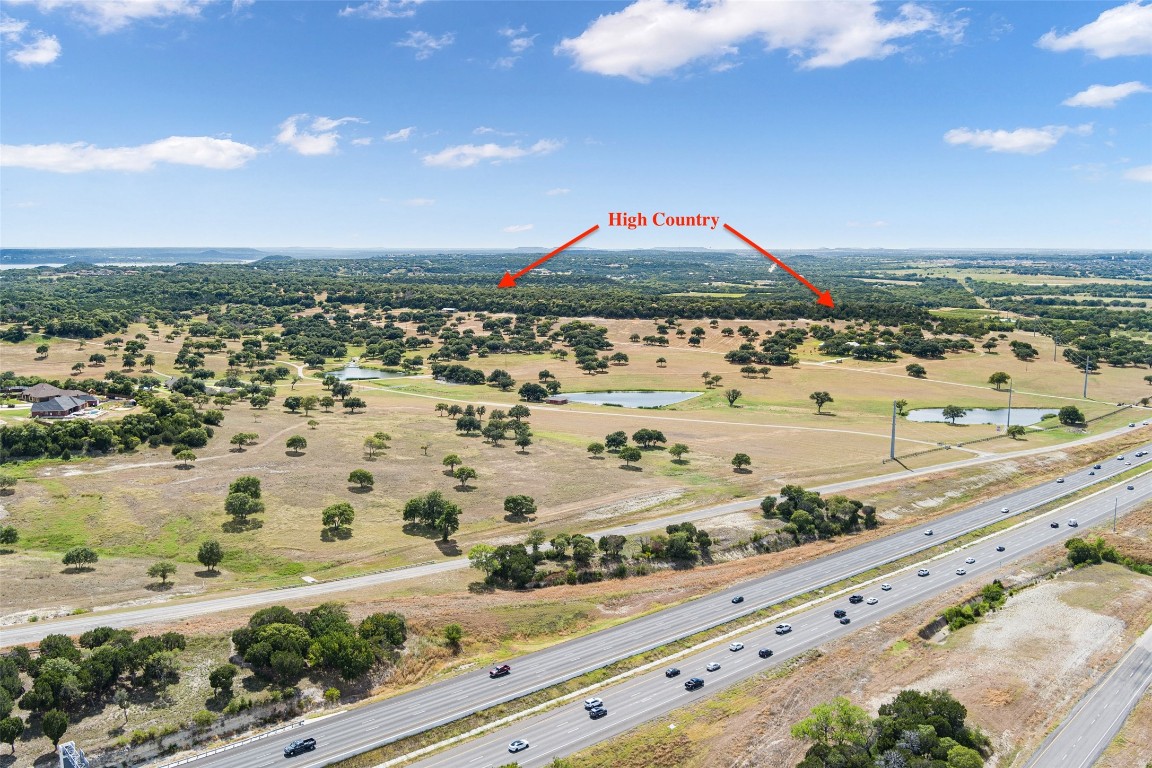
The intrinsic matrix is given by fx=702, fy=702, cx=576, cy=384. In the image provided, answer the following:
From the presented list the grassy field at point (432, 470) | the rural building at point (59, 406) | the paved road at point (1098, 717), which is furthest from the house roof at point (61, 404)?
the paved road at point (1098, 717)

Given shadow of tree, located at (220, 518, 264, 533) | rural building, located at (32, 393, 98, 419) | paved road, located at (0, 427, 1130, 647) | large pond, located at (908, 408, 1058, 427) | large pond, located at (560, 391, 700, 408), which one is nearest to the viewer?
paved road, located at (0, 427, 1130, 647)

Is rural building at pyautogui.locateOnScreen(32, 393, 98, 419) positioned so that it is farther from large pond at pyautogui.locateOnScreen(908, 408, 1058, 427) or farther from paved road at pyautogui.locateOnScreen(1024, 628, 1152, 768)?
large pond at pyautogui.locateOnScreen(908, 408, 1058, 427)

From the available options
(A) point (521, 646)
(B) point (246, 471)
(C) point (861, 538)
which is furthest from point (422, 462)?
(C) point (861, 538)

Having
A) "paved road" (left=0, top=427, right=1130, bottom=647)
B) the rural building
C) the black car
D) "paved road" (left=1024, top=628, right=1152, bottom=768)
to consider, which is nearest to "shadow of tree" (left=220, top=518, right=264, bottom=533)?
"paved road" (left=0, top=427, right=1130, bottom=647)

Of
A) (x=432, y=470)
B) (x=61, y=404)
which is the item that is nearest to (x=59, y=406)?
(x=61, y=404)

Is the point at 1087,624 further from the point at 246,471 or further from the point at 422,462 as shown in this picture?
the point at 246,471

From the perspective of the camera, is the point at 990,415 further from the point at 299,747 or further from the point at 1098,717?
the point at 299,747

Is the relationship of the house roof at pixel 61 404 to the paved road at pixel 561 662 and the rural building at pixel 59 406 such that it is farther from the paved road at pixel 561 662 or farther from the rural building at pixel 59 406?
the paved road at pixel 561 662
